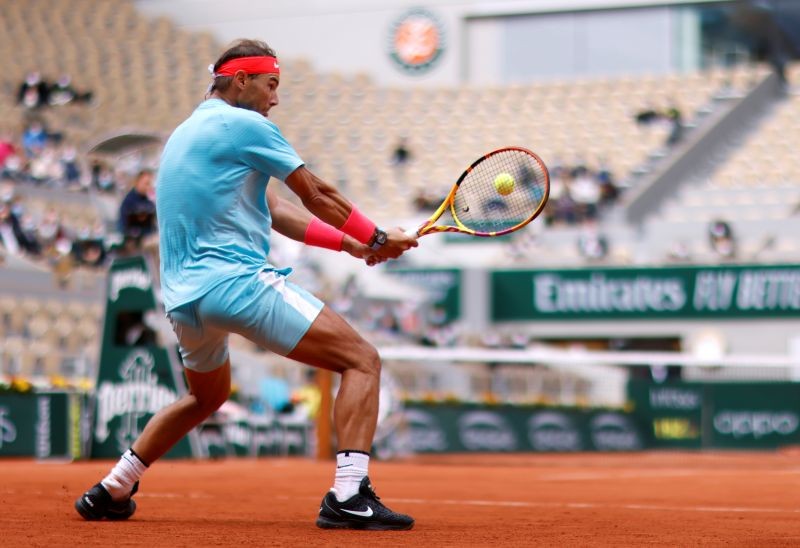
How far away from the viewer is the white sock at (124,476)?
20.3 ft

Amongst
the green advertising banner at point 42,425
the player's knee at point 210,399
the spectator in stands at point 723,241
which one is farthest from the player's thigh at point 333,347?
the spectator in stands at point 723,241

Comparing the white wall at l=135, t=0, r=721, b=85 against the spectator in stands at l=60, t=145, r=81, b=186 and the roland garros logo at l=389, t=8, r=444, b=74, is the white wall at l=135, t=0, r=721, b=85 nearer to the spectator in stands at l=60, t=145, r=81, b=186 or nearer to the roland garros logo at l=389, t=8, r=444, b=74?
the roland garros logo at l=389, t=8, r=444, b=74

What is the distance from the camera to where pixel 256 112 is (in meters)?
5.95

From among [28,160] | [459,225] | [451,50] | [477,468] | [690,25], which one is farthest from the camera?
[451,50]

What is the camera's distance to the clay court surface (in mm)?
5496

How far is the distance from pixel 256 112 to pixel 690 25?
31908 millimetres

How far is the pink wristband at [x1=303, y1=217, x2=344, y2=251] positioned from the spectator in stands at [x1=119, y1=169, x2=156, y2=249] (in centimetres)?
772

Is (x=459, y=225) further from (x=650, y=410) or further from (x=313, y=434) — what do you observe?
(x=650, y=410)

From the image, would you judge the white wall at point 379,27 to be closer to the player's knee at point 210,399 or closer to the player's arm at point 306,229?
the player's arm at point 306,229

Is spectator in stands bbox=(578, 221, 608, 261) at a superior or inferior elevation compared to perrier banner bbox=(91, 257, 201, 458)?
superior

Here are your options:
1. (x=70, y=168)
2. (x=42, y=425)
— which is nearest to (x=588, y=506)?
(x=42, y=425)

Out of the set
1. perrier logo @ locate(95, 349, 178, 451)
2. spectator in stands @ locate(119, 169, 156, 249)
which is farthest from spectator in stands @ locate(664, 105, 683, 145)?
perrier logo @ locate(95, 349, 178, 451)

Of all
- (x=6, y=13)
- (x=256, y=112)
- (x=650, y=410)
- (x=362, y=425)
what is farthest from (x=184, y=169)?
(x=6, y=13)

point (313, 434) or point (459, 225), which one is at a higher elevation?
point (459, 225)
